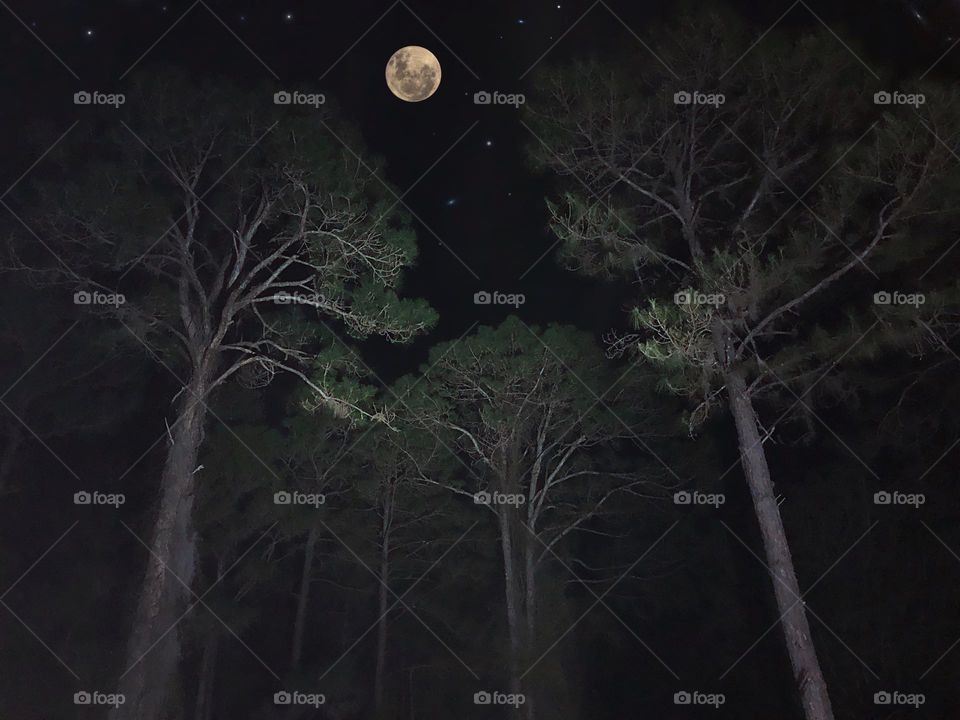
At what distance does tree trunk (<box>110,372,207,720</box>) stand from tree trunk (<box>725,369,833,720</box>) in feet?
19.1

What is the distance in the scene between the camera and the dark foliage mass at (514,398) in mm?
7840

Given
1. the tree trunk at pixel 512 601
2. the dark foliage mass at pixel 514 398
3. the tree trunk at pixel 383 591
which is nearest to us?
the dark foliage mass at pixel 514 398

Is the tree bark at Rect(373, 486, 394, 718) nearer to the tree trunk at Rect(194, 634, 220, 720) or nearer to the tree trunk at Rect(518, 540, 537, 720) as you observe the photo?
the tree trunk at Rect(194, 634, 220, 720)

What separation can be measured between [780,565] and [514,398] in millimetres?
6007

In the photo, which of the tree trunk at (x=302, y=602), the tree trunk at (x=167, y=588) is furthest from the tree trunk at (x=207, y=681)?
the tree trunk at (x=167, y=588)

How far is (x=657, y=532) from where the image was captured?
15.4 m

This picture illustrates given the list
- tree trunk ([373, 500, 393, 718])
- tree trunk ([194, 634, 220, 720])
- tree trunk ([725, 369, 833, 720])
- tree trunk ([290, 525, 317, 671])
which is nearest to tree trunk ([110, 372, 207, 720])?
tree trunk ([725, 369, 833, 720])

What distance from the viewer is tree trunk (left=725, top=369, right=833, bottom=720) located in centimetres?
681

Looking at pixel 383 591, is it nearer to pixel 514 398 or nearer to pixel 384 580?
pixel 384 580

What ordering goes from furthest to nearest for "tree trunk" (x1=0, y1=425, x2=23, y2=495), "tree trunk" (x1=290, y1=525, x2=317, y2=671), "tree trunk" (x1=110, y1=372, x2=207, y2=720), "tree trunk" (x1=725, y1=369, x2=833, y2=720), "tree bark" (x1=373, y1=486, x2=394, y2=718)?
"tree bark" (x1=373, y1=486, x2=394, y2=718)
"tree trunk" (x1=290, y1=525, x2=317, y2=671)
"tree trunk" (x1=0, y1=425, x2=23, y2=495)
"tree trunk" (x1=110, y1=372, x2=207, y2=720)
"tree trunk" (x1=725, y1=369, x2=833, y2=720)

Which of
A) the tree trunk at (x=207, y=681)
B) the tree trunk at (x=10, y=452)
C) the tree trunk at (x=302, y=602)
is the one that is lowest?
the tree trunk at (x=207, y=681)

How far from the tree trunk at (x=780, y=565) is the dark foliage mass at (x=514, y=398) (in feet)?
0.12

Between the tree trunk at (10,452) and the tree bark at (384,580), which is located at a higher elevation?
the tree trunk at (10,452)

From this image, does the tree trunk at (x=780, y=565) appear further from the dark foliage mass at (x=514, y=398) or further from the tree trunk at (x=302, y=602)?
the tree trunk at (x=302, y=602)
